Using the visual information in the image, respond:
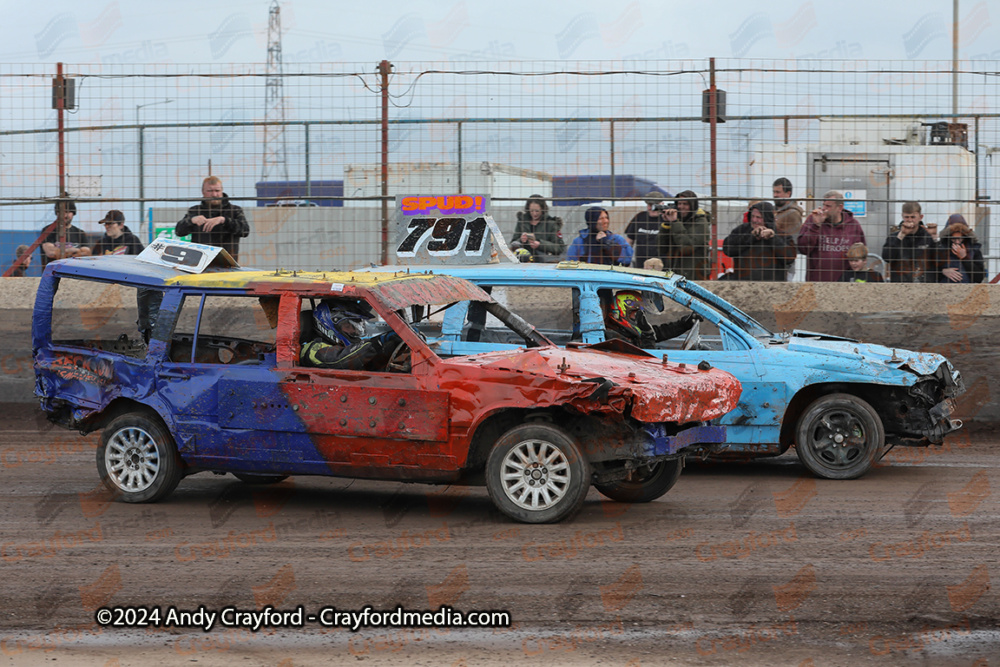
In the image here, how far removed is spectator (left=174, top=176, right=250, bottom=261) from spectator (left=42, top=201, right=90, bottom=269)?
126 cm

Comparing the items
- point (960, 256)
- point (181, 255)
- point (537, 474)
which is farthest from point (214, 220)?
point (960, 256)

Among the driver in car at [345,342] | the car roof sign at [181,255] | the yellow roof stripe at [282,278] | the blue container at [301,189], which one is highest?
the blue container at [301,189]

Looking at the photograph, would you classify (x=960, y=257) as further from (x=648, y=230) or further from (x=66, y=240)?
(x=66, y=240)

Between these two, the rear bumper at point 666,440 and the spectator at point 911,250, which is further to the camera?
the spectator at point 911,250

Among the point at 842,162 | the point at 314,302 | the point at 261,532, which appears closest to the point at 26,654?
the point at 261,532

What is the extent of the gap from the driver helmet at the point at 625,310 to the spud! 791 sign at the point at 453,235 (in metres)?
1.77

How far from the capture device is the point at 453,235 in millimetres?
11398

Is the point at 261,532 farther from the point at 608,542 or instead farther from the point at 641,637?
the point at 641,637

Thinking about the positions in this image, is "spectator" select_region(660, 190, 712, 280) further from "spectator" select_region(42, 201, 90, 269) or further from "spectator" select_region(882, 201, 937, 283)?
"spectator" select_region(42, 201, 90, 269)

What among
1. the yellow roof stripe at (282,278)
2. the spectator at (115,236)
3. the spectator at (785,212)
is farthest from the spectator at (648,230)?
the spectator at (115,236)

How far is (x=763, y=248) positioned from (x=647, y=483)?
545 centimetres

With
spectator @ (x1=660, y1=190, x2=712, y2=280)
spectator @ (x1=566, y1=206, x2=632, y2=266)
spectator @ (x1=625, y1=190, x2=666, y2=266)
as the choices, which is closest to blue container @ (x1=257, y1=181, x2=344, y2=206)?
spectator @ (x1=566, y1=206, x2=632, y2=266)

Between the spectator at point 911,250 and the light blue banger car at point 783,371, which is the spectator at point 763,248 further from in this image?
the light blue banger car at point 783,371

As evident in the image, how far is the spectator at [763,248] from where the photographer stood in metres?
13.1
